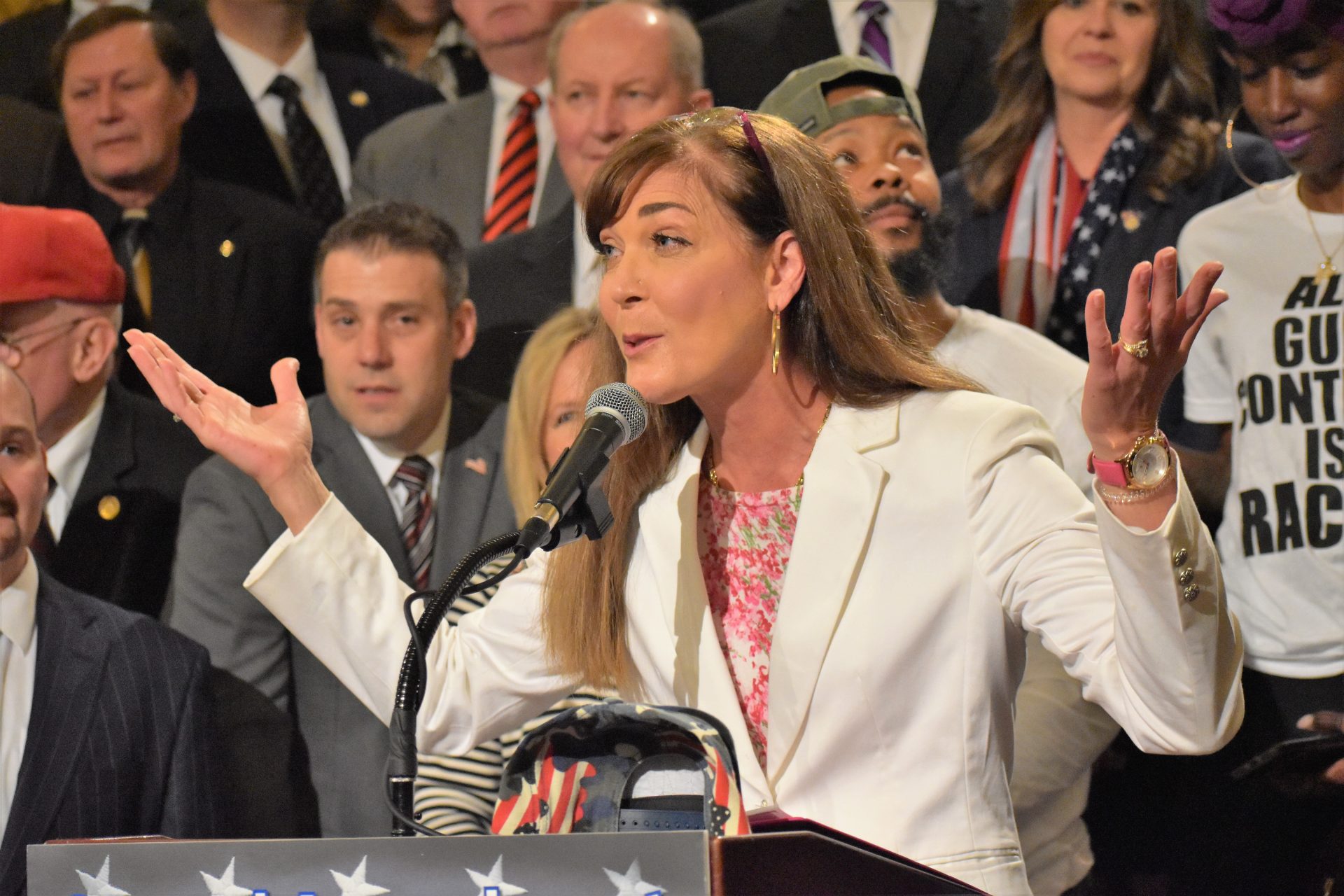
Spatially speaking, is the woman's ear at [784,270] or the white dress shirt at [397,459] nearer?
the woman's ear at [784,270]

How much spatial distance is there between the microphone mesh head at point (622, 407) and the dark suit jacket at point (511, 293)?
77.0 inches

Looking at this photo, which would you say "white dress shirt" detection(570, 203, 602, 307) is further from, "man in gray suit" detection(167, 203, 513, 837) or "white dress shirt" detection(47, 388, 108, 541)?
"white dress shirt" detection(47, 388, 108, 541)

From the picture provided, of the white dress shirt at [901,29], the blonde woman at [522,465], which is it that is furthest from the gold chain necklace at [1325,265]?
the blonde woman at [522,465]

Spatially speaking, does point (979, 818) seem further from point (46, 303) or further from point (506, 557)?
point (46, 303)

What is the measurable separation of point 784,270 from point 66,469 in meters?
2.07

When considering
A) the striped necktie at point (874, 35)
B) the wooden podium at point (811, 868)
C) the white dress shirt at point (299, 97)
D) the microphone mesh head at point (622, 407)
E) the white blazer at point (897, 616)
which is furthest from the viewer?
the white dress shirt at point (299, 97)

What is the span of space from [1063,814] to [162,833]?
1.72 meters

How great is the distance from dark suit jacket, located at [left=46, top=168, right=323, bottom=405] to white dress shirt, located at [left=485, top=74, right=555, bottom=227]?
1.57ft

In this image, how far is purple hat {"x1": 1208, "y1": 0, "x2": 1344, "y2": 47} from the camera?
9.70 feet

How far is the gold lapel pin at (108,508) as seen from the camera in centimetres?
350

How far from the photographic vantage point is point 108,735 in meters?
2.97

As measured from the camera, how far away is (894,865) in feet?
4.66

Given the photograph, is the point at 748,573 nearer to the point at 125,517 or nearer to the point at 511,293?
the point at 511,293

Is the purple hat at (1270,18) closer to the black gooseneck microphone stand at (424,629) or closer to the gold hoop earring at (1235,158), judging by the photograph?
the gold hoop earring at (1235,158)
